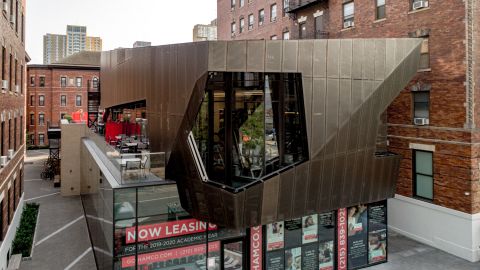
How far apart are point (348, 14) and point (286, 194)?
14876 millimetres

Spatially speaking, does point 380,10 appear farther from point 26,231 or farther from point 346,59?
point 26,231

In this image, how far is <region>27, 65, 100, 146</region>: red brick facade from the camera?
58.8 meters

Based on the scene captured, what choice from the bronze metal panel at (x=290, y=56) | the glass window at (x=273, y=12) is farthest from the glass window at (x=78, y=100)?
the bronze metal panel at (x=290, y=56)

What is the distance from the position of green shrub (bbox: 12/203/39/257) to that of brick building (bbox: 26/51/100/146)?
37.4m

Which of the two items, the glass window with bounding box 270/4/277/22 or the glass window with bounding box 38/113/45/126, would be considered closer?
the glass window with bounding box 270/4/277/22

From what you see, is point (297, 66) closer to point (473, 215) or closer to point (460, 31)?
point (460, 31)

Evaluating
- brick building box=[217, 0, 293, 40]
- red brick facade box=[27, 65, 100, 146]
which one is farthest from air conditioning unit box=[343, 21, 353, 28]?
red brick facade box=[27, 65, 100, 146]

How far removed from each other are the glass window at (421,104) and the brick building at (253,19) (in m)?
12.8

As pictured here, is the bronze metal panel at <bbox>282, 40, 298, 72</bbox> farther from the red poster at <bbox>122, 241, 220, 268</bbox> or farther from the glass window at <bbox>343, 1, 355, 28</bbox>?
the glass window at <bbox>343, 1, 355, 28</bbox>

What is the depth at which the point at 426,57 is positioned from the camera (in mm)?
18625

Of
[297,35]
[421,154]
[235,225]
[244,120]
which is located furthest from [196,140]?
[297,35]

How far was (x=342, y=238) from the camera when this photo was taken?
650 inches

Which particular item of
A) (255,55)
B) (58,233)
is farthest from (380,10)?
(58,233)

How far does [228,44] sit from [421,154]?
43.8 ft
